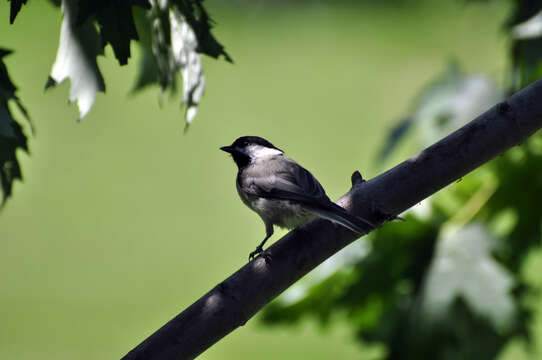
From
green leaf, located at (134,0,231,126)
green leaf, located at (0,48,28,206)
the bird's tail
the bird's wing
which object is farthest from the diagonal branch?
green leaf, located at (0,48,28,206)

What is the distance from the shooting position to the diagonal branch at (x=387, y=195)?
1281mm

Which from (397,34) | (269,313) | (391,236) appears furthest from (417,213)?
(397,34)

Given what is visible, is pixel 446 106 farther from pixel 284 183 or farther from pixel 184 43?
pixel 184 43

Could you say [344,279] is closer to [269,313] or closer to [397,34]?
[269,313]

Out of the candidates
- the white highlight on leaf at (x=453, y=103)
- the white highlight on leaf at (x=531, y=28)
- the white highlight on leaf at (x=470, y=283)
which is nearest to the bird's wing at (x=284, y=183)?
the white highlight on leaf at (x=470, y=283)

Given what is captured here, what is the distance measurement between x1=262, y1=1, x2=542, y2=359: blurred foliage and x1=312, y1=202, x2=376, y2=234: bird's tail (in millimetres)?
822

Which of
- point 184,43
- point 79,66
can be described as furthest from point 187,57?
point 79,66

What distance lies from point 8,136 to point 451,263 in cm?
157

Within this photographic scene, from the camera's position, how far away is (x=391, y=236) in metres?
2.20

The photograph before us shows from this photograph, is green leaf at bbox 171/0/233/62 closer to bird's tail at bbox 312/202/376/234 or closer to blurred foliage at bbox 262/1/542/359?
bird's tail at bbox 312/202/376/234

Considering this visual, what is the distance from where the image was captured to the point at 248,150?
2215 millimetres

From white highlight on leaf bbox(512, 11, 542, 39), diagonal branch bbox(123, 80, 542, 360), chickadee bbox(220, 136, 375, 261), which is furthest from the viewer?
white highlight on leaf bbox(512, 11, 542, 39)

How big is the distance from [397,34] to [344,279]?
5.77 meters

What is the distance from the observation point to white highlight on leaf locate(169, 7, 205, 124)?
4.58 feet
